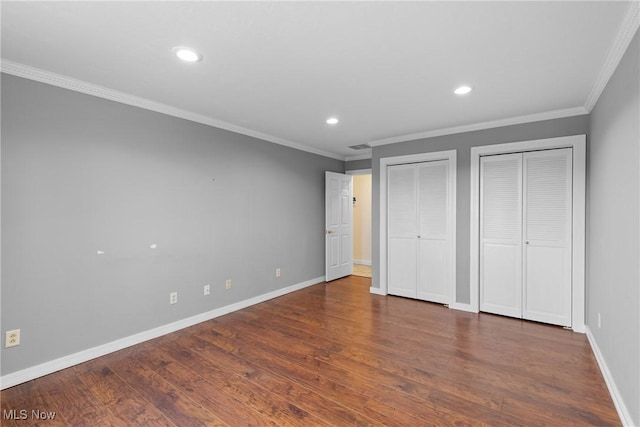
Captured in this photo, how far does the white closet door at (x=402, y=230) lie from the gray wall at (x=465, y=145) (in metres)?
0.29

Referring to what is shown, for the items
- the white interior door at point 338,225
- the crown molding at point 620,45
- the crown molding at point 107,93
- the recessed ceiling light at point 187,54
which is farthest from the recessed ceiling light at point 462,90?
the white interior door at point 338,225

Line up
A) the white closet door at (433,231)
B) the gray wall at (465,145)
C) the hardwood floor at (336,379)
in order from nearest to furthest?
the hardwood floor at (336,379) < the gray wall at (465,145) < the white closet door at (433,231)

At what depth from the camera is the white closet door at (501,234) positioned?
3729mm

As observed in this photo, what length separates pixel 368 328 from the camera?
11.4ft

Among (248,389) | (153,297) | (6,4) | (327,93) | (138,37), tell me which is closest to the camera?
(6,4)

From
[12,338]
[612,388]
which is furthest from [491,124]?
[12,338]

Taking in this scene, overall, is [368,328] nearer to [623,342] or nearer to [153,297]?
[623,342]

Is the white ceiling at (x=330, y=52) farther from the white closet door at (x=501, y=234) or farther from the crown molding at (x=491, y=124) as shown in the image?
the white closet door at (x=501, y=234)

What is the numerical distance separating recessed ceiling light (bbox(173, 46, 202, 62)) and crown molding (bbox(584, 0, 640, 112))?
2.59m

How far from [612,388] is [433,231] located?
2426mm

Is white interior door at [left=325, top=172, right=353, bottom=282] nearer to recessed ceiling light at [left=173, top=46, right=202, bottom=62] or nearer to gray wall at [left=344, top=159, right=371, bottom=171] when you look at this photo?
gray wall at [left=344, top=159, right=371, bottom=171]

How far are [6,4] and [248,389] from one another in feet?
9.16

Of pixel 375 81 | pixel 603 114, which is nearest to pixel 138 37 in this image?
pixel 375 81

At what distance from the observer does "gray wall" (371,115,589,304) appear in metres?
3.45
